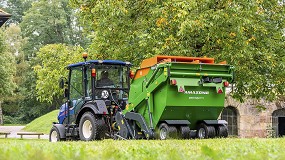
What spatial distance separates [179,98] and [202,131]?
Answer: 1.23 meters

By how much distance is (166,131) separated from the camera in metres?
12.6

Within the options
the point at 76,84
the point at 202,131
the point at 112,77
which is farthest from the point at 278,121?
the point at 202,131

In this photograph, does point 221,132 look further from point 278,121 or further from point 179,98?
point 278,121

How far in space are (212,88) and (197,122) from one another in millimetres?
941

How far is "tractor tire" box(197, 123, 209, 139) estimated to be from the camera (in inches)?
522

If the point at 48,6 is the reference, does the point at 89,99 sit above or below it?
below

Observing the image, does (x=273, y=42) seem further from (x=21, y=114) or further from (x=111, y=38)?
(x=21, y=114)

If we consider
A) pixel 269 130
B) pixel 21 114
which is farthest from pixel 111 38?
pixel 21 114

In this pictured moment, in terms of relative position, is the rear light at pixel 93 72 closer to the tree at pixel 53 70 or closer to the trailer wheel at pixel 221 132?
the trailer wheel at pixel 221 132

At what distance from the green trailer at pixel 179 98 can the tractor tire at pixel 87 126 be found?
2.96 ft

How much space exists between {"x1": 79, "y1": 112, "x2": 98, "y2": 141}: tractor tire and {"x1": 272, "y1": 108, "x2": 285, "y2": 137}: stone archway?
14.9m

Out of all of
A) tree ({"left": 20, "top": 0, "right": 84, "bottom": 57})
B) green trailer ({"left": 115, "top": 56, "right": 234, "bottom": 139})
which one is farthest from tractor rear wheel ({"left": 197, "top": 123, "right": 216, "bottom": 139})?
tree ({"left": 20, "top": 0, "right": 84, "bottom": 57})

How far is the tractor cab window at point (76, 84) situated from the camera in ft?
50.8

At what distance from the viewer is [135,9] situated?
1833cm
